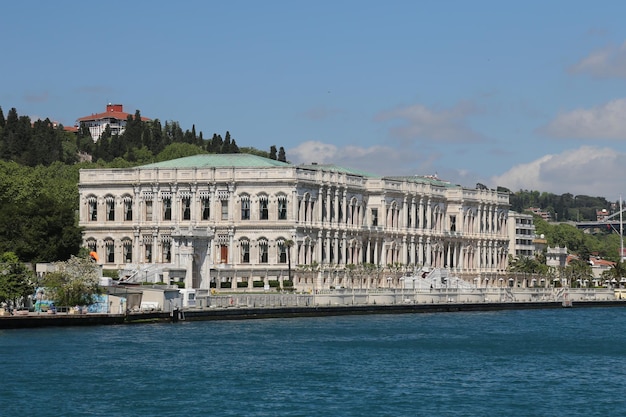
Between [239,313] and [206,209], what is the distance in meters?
37.2

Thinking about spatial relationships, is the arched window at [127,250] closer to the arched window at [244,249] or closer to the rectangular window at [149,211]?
the rectangular window at [149,211]

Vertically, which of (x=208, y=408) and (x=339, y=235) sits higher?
(x=339, y=235)

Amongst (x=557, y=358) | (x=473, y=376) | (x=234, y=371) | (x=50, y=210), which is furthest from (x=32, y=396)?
(x=50, y=210)

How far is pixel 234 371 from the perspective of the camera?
253 ft

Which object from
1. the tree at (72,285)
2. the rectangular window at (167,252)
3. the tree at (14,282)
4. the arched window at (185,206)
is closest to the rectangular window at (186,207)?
the arched window at (185,206)

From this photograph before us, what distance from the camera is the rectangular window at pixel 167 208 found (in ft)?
505

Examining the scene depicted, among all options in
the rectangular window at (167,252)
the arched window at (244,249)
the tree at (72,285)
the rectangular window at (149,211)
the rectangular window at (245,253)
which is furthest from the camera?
the rectangular window at (149,211)

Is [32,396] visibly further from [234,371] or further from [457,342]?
[457,342]

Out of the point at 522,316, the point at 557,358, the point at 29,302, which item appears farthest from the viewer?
the point at 522,316

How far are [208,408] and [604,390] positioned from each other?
19.7m

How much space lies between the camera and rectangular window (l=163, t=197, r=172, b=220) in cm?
15402

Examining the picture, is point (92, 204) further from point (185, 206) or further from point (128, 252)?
point (185, 206)

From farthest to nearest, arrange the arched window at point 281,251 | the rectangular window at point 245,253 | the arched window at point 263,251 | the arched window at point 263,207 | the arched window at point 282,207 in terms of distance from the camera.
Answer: the arched window at point 263,207
the arched window at point 282,207
the rectangular window at point 245,253
the arched window at point 263,251
the arched window at point 281,251

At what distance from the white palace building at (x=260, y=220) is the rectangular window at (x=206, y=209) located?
10cm
